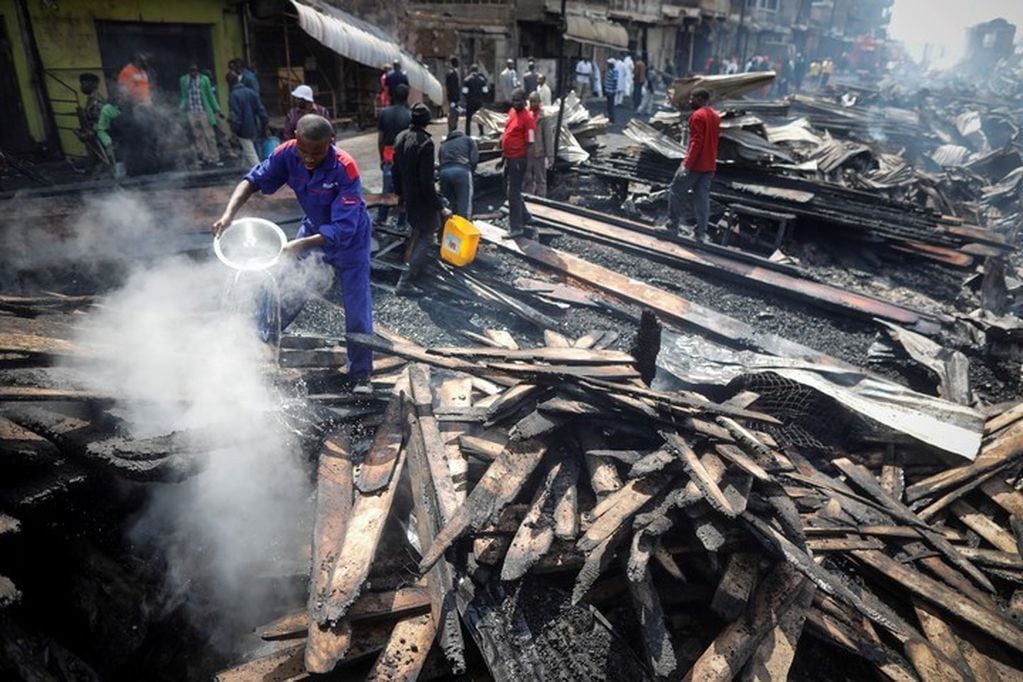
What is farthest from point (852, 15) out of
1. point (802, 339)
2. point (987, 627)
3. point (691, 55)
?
point (987, 627)

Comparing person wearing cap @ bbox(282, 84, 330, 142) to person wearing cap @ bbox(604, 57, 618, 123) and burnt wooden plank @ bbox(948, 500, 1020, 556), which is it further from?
person wearing cap @ bbox(604, 57, 618, 123)

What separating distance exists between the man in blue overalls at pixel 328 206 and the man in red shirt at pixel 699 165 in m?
5.63

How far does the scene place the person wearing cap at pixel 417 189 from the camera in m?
6.86

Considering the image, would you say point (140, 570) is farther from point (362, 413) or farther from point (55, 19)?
point (55, 19)

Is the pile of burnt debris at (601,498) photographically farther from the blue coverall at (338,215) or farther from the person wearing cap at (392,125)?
the person wearing cap at (392,125)

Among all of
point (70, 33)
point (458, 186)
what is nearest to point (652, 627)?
point (458, 186)

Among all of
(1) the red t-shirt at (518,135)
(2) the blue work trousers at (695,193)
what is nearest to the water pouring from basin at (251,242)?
(1) the red t-shirt at (518,135)

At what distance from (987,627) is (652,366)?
246cm

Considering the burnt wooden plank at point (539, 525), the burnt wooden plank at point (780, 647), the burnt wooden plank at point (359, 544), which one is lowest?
the burnt wooden plank at point (780, 647)

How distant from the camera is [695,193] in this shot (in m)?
9.07

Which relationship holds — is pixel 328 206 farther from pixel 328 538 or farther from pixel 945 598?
pixel 945 598

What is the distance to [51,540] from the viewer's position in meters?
3.03

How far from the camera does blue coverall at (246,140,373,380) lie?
4.48 meters

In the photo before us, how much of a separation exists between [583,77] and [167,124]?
50.4ft
